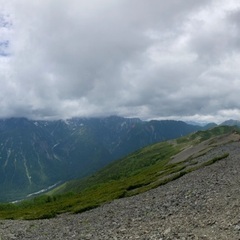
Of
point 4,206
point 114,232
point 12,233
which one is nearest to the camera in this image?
point 114,232

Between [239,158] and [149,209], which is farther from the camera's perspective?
[239,158]

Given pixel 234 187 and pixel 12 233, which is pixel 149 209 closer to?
pixel 234 187

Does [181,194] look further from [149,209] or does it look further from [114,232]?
[114,232]

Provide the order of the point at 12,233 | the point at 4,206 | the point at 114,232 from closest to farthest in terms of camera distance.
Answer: the point at 114,232 < the point at 12,233 < the point at 4,206

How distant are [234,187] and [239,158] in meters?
36.6

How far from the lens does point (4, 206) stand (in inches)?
7210

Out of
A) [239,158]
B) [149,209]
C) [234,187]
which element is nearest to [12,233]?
[149,209]

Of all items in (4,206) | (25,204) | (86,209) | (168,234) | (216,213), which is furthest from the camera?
(25,204)

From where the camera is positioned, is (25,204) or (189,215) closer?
(189,215)

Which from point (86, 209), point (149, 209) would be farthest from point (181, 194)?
point (86, 209)

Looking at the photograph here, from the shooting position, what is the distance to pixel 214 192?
1826 inches

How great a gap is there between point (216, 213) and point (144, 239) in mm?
8682

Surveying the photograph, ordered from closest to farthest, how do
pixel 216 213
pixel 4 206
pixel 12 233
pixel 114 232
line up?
pixel 216 213 → pixel 114 232 → pixel 12 233 → pixel 4 206

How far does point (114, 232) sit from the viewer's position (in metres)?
37.0
